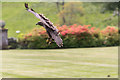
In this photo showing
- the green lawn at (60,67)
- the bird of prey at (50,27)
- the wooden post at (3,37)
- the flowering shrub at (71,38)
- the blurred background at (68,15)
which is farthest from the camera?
the blurred background at (68,15)

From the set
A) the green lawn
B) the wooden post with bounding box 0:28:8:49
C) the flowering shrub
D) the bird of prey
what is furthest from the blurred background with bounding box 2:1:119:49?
the green lawn

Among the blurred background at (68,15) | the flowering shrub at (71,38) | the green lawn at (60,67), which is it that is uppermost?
the blurred background at (68,15)

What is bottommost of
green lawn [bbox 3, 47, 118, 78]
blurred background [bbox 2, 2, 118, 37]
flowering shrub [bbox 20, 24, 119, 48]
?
green lawn [bbox 3, 47, 118, 78]

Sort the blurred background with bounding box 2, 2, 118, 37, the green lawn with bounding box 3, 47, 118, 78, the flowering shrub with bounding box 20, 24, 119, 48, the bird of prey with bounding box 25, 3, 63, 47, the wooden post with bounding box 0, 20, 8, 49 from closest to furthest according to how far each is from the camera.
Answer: the bird of prey with bounding box 25, 3, 63, 47, the green lawn with bounding box 3, 47, 118, 78, the wooden post with bounding box 0, 20, 8, 49, the flowering shrub with bounding box 20, 24, 119, 48, the blurred background with bounding box 2, 2, 118, 37

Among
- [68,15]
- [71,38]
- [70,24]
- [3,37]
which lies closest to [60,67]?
[71,38]

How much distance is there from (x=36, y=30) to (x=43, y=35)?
92 centimetres

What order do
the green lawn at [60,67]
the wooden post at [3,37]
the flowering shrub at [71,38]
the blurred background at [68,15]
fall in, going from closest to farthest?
the green lawn at [60,67] < the wooden post at [3,37] < the flowering shrub at [71,38] < the blurred background at [68,15]

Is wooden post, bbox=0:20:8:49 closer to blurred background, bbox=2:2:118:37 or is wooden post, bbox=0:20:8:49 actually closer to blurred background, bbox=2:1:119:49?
blurred background, bbox=2:1:119:49

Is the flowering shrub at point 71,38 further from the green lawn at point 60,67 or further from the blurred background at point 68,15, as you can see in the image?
the blurred background at point 68,15

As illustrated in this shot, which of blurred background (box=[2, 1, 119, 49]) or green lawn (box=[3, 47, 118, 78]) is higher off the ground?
blurred background (box=[2, 1, 119, 49])

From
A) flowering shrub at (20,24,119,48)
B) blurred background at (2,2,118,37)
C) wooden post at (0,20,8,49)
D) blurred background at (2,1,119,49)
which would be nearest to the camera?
wooden post at (0,20,8,49)

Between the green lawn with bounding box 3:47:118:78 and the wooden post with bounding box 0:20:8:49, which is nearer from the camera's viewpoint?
the green lawn with bounding box 3:47:118:78

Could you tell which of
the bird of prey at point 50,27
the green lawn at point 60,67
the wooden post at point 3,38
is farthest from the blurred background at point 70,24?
the green lawn at point 60,67

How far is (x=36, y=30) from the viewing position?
2030 centimetres
